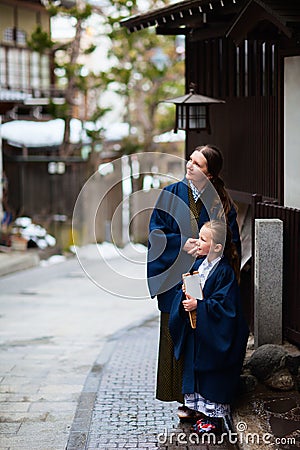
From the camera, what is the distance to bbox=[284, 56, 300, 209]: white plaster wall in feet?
28.9

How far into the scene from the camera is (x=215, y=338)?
6.81 meters

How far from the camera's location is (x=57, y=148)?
94.8 feet

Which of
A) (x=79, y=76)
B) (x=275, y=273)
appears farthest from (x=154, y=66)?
(x=275, y=273)

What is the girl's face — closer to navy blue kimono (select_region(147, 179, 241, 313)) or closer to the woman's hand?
the woman's hand

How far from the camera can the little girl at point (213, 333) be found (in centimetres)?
681

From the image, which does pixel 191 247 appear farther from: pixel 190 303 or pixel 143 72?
pixel 143 72

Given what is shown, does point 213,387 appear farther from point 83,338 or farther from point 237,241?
point 83,338

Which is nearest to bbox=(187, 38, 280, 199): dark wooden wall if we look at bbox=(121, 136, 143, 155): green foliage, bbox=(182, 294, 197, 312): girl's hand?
bbox=(182, 294, 197, 312): girl's hand

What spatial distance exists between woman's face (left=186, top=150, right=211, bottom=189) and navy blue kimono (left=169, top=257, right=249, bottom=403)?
0.74 meters

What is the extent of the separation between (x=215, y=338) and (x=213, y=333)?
0.14 ft

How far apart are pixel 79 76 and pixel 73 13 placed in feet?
6.76

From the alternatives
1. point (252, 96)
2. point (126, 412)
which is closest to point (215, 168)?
point (126, 412)

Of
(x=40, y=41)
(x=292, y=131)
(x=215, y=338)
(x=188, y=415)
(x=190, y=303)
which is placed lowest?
(x=188, y=415)

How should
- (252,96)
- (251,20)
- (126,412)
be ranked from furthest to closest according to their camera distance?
(252,96), (251,20), (126,412)
